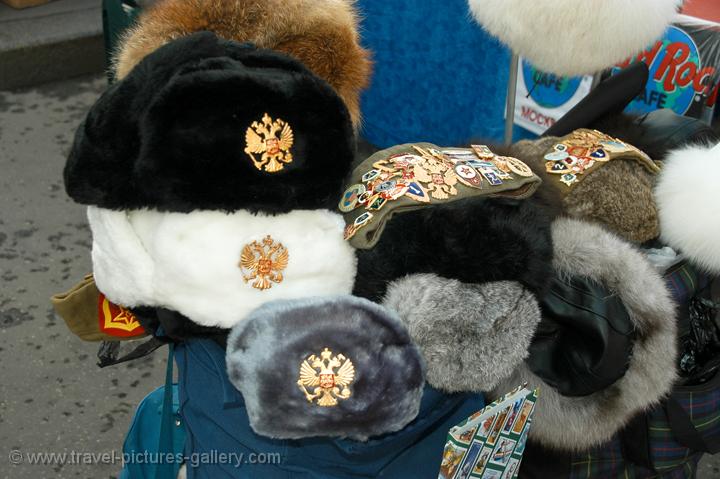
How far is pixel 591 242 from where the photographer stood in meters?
1.22

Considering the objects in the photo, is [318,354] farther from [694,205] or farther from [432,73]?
[432,73]

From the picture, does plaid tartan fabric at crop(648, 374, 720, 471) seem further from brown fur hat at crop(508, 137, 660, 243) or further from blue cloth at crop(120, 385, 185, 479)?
blue cloth at crop(120, 385, 185, 479)

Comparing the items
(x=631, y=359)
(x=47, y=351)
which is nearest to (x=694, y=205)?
(x=631, y=359)

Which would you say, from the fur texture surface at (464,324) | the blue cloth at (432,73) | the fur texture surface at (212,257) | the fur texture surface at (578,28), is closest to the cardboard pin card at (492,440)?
the fur texture surface at (464,324)

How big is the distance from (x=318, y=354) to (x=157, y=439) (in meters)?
0.72

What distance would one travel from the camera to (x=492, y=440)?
1166mm

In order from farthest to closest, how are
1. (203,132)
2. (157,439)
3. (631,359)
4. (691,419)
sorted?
(157,439)
(691,419)
(631,359)
(203,132)

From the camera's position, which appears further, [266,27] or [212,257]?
[266,27]

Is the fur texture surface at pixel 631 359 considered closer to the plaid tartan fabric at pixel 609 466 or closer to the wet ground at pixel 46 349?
the plaid tartan fabric at pixel 609 466

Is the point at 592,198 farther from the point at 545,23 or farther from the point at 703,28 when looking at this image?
the point at 703,28

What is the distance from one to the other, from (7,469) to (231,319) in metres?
1.54

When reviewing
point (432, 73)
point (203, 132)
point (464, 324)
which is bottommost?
point (432, 73)

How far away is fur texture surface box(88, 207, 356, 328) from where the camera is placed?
1.06 m

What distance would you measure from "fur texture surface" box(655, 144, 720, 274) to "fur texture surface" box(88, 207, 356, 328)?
2.06 feet
